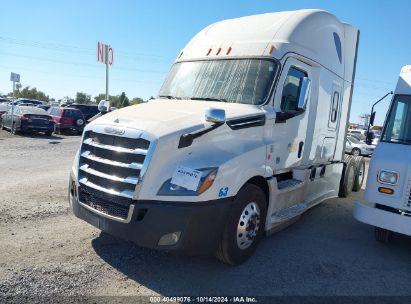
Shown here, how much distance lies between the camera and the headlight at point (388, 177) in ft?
16.7

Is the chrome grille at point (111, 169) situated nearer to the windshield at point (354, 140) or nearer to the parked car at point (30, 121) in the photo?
the parked car at point (30, 121)

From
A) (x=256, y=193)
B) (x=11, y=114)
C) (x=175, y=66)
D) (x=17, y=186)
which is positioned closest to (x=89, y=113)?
(x=11, y=114)

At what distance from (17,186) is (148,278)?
5.30 meters

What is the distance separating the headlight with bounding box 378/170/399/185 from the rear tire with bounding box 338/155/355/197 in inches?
153

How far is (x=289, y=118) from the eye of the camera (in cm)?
554

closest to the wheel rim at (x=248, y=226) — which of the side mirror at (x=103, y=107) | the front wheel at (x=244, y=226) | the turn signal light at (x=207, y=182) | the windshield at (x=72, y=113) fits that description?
the front wheel at (x=244, y=226)

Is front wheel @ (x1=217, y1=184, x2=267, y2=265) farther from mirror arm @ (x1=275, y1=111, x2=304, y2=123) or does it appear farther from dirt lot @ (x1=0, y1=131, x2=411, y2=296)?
mirror arm @ (x1=275, y1=111, x2=304, y2=123)

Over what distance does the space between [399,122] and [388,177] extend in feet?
3.99

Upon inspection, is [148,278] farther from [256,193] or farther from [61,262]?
[256,193]

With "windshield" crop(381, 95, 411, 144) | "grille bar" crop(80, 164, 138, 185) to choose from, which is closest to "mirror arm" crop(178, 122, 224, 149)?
"grille bar" crop(80, 164, 138, 185)

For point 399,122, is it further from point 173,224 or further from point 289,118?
point 173,224

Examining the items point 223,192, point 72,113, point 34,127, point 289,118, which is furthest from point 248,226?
point 72,113

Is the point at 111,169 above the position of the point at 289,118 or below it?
below

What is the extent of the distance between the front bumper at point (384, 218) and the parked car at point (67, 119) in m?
21.1
